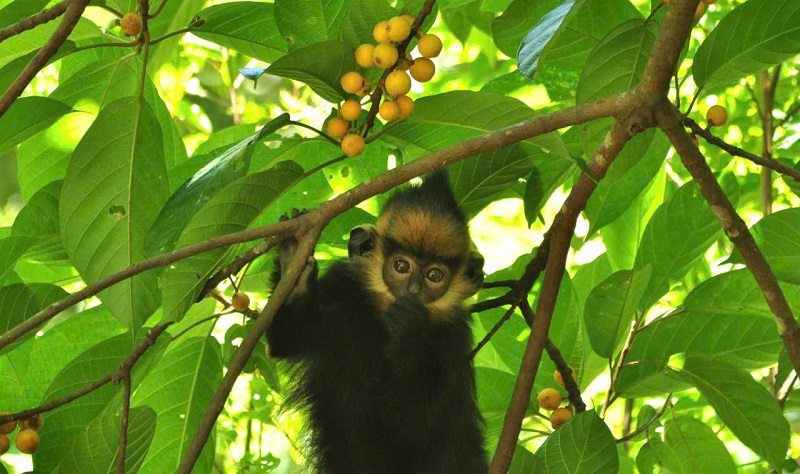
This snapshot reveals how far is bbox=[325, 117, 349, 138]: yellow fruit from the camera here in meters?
2.61

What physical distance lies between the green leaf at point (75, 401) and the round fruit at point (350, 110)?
2.98 feet

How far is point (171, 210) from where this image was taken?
8.11 feet

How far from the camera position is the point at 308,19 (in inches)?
110

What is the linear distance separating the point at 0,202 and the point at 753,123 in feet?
18.6

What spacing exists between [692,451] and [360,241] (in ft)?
4.49

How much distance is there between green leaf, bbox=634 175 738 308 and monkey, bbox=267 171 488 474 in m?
0.71

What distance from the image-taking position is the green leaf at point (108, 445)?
2398mm

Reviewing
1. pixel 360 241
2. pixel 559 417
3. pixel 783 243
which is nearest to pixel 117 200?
pixel 360 241

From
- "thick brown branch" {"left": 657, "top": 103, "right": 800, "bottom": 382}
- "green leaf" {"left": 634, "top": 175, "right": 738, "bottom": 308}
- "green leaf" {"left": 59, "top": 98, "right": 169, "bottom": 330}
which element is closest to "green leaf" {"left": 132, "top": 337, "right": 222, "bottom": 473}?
"green leaf" {"left": 59, "top": 98, "right": 169, "bottom": 330}

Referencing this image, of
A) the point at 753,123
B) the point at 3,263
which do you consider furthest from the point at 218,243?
the point at 753,123

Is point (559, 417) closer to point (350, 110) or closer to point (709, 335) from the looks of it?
point (709, 335)

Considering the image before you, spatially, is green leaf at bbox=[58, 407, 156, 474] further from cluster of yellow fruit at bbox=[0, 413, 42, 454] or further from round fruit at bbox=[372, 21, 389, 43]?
round fruit at bbox=[372, 21, 389, 43]

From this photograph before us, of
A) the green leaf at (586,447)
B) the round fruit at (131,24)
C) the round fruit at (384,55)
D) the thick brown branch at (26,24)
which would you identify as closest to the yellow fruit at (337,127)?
the round fruit at (384,55)

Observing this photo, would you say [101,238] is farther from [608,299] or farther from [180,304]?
[608,299]
